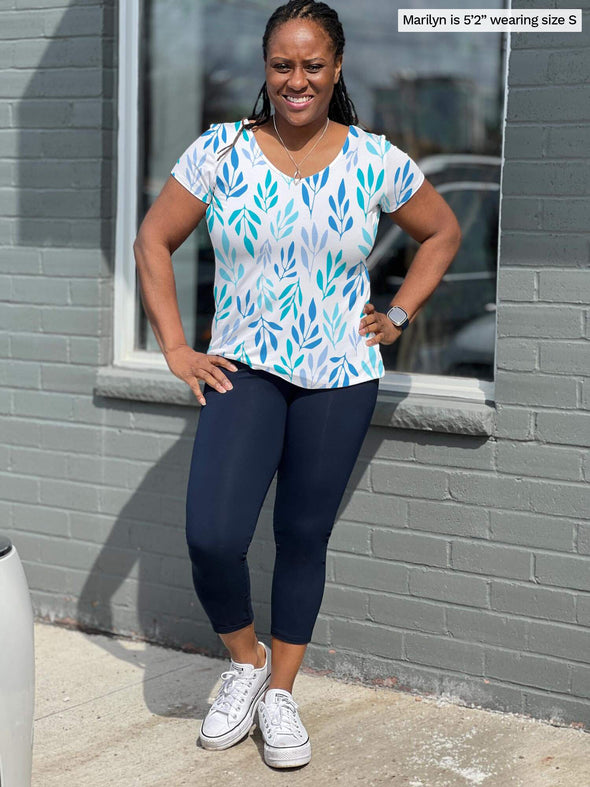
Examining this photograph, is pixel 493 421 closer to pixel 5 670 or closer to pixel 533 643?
pixel 533 643

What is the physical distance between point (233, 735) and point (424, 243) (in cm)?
159

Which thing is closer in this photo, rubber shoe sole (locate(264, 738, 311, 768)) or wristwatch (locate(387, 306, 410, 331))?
rubber shoe sole (locate(264, 738, 311, 768))

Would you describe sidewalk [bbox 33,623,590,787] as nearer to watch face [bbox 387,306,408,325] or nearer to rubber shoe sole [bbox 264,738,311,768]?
rubber shoe sole [bbox 264,738,311,768]

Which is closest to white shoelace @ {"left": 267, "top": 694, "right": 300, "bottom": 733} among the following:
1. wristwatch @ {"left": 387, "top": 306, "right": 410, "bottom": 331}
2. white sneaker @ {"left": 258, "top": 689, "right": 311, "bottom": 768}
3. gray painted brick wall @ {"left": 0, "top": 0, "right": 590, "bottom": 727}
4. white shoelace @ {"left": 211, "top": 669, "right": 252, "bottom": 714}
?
white sneaker @ {"left": 258, "top": 689, "right": 311, "bottom": 768}

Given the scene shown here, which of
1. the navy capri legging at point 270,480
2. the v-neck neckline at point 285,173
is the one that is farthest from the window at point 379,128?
the v-neck neckline at point 285,173

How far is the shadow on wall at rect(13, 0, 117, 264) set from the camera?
171 inches

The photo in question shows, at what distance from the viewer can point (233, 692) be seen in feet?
11.2

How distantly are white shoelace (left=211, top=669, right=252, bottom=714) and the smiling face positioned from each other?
164 centimetres

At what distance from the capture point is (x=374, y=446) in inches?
156

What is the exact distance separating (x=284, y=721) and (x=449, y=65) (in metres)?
6.97

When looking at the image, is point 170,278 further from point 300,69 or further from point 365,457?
point 365,457

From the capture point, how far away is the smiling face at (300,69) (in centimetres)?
312

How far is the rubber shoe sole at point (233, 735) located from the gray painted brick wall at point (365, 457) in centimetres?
69

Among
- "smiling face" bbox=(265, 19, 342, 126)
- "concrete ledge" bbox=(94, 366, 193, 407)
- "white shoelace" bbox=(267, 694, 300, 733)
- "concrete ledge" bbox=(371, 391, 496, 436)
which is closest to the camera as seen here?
"smiling face" bbox=(265, 19, 342, 126)
